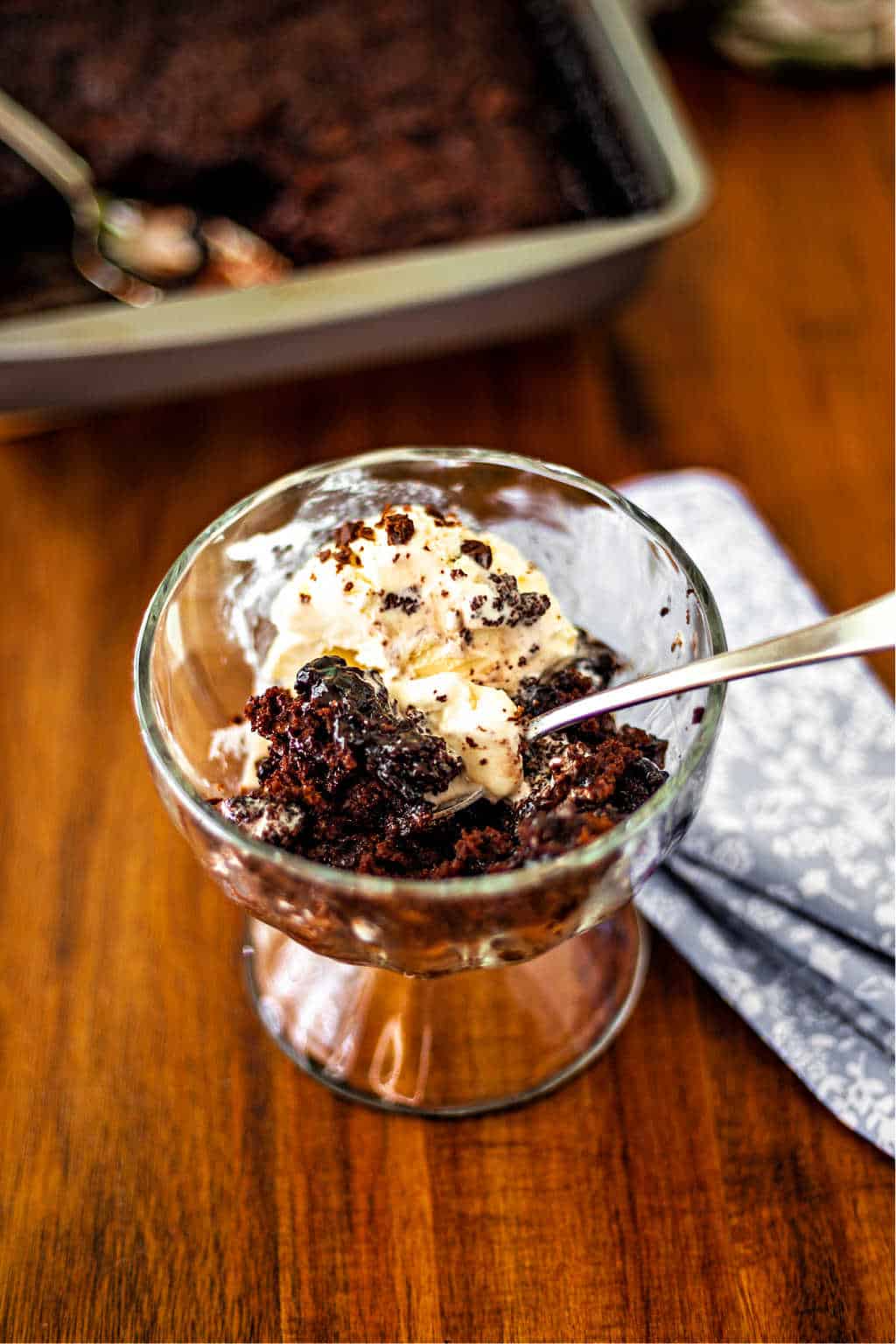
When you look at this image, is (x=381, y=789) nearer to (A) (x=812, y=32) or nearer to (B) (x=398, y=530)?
(B) (x=398, y=530)

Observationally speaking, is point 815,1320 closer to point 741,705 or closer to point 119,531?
point 741,705

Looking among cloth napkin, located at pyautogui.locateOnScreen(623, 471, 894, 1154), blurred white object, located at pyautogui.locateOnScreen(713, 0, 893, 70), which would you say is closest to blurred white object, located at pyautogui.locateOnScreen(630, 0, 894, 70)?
blurred white object, located at pyautogui.locateOnScreen(713, 0, 893, 70)

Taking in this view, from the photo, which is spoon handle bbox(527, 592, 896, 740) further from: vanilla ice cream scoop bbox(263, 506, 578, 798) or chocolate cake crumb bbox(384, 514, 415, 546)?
chocolate cake crumb bbox(384, 514, 415, 546)

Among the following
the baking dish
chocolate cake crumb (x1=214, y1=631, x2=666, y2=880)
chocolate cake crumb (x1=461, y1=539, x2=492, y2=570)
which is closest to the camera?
chocolate cake crumb (x1=214, y1=631, x2=666, y2=880)

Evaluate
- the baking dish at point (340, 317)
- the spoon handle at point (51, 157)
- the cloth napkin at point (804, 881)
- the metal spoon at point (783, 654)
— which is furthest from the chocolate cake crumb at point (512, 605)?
the spoon handle at point (51, 157)

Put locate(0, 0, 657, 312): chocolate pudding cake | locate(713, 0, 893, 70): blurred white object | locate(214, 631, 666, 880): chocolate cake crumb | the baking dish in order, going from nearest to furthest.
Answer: locate(214, 631, 666, 880): chocolate cake crumb < the baking dish < locate(0, 0, 657, 312): chocolate pudding cake < locate(713, 0, 893, 70): blurred white object

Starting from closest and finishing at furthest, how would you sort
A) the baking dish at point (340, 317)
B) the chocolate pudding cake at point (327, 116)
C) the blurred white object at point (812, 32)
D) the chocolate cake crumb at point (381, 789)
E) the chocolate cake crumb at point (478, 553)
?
the chocolate cake crumb at point (381, 789) < the chocolate cake crumb at point (478, 553) < the baking dish at point (340, 317) < the chocolate pudding cake at point (327, 116) < the blurred white object at point (812, 32)

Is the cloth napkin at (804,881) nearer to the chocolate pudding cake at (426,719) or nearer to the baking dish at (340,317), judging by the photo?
the chocolate pudding cake at (426,719)

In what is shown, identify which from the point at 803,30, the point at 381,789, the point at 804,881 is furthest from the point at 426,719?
the point at 803,30
